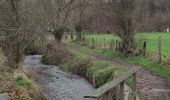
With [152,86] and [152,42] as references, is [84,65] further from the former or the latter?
[152,42]

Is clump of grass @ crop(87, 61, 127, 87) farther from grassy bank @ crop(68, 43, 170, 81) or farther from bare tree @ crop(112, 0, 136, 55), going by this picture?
Answer: bare tree @ crop(112, 0, 136, 55)

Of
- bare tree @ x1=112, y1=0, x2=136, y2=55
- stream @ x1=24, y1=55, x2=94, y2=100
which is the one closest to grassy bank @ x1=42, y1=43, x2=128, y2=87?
stream @ x1=24, y1=55, x2=94, y2=100

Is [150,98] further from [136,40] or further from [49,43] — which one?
[49,43]

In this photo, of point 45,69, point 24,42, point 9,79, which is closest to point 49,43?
point 45,69

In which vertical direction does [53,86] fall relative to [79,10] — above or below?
below

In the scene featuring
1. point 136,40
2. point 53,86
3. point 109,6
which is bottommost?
point 53,86

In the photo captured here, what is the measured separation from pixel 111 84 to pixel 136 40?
2584 cm

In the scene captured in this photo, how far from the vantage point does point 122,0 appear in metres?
35.5

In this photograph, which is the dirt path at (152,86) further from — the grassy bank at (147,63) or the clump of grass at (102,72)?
the clump of grass at (102,72)

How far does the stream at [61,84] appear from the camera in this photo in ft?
71.3

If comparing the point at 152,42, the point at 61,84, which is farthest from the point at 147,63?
the point at 152,42

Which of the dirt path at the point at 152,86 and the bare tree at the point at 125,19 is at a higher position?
the bare tree at the point at 125,19

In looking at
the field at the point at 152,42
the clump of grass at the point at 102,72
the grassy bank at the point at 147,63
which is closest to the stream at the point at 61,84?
the clump of grass at the point at 102,72

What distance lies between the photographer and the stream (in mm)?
21734
